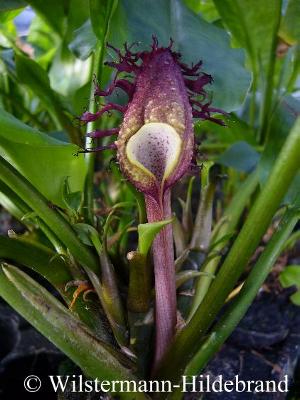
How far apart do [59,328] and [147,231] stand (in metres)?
0.11

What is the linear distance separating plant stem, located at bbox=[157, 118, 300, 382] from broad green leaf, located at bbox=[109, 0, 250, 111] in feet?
0.40

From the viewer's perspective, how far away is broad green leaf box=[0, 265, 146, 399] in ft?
1.14

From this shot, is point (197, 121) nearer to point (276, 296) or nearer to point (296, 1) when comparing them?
point (296, 1)

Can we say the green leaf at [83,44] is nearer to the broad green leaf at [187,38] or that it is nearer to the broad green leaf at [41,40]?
the broad green leaf at [187,38]

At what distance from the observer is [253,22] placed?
574 mm

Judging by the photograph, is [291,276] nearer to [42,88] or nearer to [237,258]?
[237,258]

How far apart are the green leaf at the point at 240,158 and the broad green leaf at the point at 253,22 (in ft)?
0.42

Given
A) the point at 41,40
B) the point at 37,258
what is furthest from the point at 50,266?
the point at 41,40

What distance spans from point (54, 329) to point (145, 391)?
0.11 meters

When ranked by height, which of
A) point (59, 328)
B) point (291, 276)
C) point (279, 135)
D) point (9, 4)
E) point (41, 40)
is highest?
point (41, 40)

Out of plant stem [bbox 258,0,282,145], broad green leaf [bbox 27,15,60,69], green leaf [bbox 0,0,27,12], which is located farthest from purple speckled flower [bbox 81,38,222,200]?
broad green leaf [bbox 27,15,60,69]

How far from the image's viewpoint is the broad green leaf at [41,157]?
1.13 feet

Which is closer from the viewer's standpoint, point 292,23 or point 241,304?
point 241,304

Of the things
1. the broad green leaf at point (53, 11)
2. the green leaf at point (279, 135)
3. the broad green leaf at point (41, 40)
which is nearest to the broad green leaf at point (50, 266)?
the green leaf at point (279, 135)
